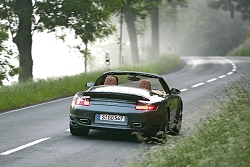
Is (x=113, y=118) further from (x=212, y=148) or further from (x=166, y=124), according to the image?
(x=212, y=148)

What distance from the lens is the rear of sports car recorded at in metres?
12.2

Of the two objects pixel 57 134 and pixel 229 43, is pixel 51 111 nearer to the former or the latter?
pixel 57 134

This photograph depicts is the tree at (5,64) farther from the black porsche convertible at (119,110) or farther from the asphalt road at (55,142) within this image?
the black porsche convertible at (119,110)

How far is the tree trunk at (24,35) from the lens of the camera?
2969 cm

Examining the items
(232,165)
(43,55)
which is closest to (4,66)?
(232,165)

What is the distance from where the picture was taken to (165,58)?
45.4 meters

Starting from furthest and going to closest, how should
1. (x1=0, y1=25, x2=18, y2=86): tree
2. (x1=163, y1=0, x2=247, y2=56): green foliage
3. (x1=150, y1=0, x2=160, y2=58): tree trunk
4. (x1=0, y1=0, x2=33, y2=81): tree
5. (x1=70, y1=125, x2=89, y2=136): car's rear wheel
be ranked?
(x1=163, y1=0, x2=247, y2=56): green foliage
(x1=150, y1=0, x2=160, y2=58): tree trunk
(x1=0, y1=0, x2=33, y2=81): tree
(x1=0, y1=25, x2=18, y2=86): tree
(x1=70, y1=125, x2=89, y2=136): car's rear wheel

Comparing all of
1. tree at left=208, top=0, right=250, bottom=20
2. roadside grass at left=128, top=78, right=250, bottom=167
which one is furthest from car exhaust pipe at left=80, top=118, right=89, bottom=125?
tree at left=208, top=0, right=250, bottom=20

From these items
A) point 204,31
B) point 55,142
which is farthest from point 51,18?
point 204,31

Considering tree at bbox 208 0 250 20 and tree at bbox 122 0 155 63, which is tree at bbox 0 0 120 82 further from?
tree at bbox 208 0 250 20

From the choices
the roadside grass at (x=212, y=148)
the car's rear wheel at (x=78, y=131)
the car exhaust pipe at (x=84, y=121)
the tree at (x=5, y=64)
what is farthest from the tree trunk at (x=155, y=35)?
the roadside grass at (x=212, y=148)

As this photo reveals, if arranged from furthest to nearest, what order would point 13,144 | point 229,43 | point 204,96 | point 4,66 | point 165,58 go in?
point 229,43, point 165,58, point 4,66, point 204,96, point 13,144

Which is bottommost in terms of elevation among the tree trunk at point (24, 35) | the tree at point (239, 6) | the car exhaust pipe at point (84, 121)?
the car exhaust pipe at point (84, 121)

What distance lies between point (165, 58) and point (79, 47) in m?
15.4
